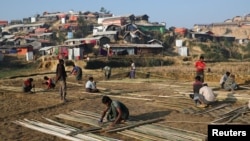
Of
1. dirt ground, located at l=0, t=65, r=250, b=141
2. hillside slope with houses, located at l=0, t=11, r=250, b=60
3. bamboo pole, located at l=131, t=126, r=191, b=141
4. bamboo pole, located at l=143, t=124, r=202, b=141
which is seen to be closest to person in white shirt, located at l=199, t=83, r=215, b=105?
dirt ground, located at l=0, t=65, r=250, b=141

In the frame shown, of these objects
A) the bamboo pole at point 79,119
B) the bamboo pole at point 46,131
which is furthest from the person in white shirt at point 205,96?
the bamboo pole at point 46,131

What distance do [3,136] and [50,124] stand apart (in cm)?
135

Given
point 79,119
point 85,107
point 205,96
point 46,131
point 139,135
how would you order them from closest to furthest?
point 139,135, point 46,131, point 79,119, point 205,96, point 85,107

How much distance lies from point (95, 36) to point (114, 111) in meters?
48.4

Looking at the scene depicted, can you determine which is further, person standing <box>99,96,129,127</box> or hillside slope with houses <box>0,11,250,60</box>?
hillside slope with houses <box>0,11,250,60</box>

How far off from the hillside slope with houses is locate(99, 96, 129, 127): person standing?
31580 millimetres

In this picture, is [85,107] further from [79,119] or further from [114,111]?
[114,111]

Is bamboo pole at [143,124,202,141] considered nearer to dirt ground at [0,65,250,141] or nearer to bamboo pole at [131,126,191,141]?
bamboo pole at [131,126,191,141]

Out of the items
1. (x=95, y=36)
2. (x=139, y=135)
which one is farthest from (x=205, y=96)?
(x=95, y=36)

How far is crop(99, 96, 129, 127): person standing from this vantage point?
8.25 m

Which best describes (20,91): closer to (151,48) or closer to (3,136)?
(3,136)

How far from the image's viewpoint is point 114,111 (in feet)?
27.8

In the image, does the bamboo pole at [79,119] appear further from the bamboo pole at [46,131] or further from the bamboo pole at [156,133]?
the bamboo pole at [156,133]

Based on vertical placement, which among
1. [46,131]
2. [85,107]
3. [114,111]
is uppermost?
[114,111]
